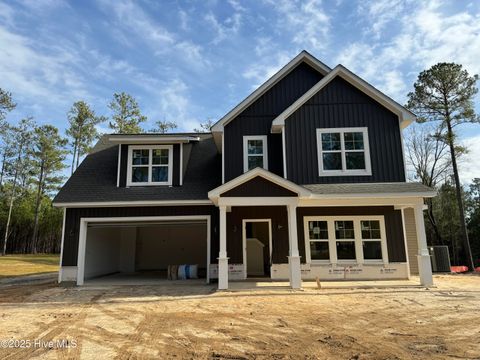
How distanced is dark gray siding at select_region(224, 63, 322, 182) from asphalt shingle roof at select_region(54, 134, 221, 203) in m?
1.20

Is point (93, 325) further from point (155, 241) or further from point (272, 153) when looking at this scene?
point (155, 241)

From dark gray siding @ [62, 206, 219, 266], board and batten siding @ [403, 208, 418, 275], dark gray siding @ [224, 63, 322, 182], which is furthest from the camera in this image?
board and batten siding @ [403, 208, 418, 275]

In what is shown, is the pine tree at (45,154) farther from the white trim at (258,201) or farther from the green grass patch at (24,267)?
the white trim at (258,201)

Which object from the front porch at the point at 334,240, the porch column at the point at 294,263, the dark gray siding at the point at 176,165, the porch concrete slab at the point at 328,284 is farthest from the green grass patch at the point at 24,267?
the porch column at the point at 294,263

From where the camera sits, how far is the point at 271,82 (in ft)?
43.2

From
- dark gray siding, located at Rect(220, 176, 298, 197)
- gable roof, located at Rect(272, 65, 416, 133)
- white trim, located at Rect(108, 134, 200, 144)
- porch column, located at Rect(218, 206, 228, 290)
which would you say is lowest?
porch column, located at Rect(218, 206, 228, 290)

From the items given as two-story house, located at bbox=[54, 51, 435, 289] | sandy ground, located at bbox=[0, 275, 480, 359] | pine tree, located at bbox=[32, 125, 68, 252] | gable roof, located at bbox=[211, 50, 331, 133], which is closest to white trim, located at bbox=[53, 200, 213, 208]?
two-story house, located at bbox=[54, 51, 435, 289]

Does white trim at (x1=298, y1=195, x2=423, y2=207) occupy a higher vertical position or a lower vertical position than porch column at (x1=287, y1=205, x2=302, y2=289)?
higher

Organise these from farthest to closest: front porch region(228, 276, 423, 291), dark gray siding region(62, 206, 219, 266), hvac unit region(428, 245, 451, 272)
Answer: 1. hvac unit region(428, 245, 451, 272)
2. dark gray siding region(62, 206, 219, 266)
3. front porch region(228, 276, 423, 291)

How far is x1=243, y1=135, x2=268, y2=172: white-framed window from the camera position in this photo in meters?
12.8

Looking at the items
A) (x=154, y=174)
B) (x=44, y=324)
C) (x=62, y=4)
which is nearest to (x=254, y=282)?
(x=154, y=174)

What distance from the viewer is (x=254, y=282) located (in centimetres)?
1137

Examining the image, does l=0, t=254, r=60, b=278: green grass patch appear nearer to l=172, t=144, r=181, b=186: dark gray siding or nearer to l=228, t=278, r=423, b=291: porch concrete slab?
l=172, t=144, r=181, b=186: dark gray siding

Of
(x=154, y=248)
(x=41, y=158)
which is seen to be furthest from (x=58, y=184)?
(x=154, y=248)
